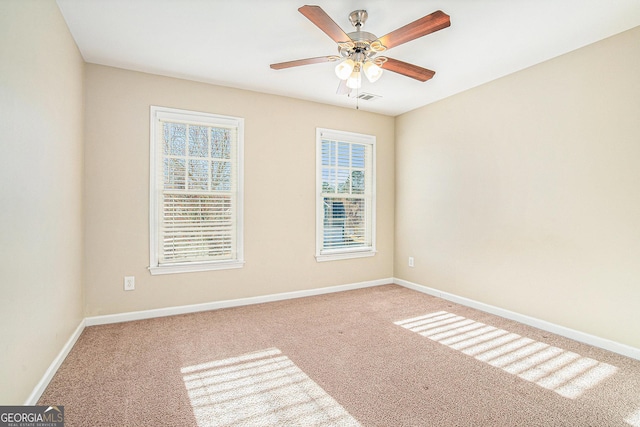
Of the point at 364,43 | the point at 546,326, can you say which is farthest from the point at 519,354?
the point at 364,43

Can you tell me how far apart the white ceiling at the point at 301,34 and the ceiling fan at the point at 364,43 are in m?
0.23

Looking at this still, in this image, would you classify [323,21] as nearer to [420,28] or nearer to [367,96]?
[420,28]

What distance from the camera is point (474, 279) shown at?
376cm

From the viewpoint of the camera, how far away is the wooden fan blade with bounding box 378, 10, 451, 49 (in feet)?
6.06

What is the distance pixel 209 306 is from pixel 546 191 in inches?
146

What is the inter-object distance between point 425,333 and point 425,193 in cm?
206

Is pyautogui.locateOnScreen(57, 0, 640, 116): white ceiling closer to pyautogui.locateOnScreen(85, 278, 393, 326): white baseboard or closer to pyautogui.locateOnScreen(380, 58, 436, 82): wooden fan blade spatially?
pyautogui.locateOnScreen(380, 58, 436, 82): wooden fan blade

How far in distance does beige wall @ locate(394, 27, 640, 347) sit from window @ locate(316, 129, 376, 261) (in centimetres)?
81

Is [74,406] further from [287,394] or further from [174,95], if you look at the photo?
[174,95]

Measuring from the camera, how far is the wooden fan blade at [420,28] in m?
1.85

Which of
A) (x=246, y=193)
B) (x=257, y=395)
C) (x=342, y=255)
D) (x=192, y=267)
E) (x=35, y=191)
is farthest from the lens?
(x=342, y=255)

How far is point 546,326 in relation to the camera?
304 centimetres

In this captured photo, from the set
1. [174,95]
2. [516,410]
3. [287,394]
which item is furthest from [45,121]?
[516,410]

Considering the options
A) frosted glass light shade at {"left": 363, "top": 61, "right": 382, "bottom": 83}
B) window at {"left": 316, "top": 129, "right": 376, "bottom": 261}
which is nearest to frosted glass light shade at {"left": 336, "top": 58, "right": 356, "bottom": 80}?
frosted glass light shade at {"left": 363, "top": 61, "right": 382, "bottom": 83}
